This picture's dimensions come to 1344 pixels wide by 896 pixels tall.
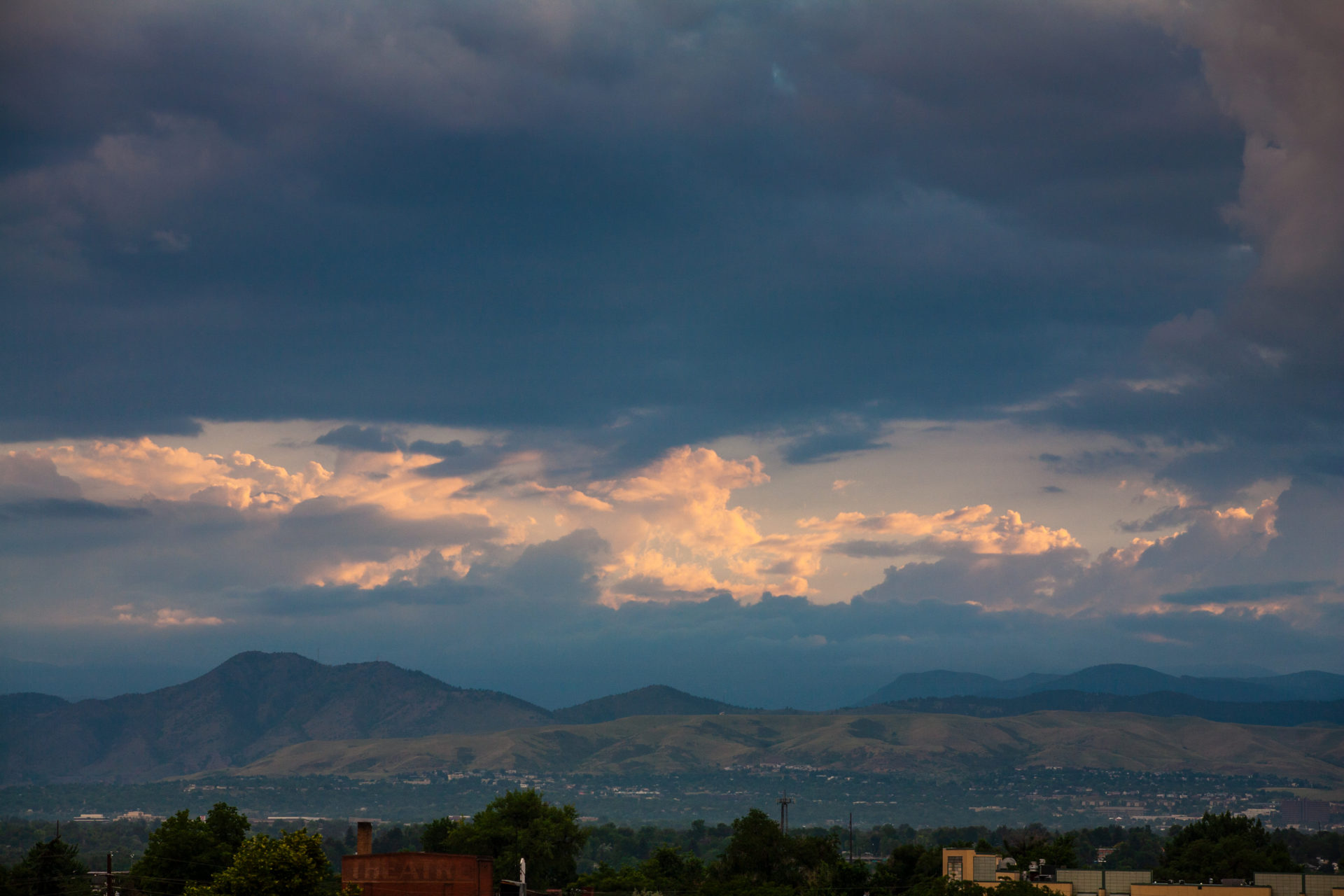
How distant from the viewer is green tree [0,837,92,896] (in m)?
135

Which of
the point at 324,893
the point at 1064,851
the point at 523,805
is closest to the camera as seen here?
the point at 324,893

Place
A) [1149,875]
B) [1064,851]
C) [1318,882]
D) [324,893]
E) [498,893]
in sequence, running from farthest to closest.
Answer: [1064,851]
[1149,875]
[1318,882]
[498,893]
[324,893]

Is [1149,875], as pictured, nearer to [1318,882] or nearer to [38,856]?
[1318,882]

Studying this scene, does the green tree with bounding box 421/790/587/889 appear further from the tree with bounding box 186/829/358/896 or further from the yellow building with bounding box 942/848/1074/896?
the tree with bounding box 186/829/358/896

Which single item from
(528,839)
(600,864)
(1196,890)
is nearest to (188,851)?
(528,839)

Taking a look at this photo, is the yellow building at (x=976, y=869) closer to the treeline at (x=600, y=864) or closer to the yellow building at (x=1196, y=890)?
the treeline at (x=600, y=864)

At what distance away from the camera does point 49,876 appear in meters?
155

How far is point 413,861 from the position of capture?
10106 centimetres

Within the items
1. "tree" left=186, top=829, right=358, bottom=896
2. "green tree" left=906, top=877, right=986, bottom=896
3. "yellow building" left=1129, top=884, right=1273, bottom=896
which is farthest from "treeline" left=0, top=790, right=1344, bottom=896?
"tree" left=186, top=829, right=358, bottom=896

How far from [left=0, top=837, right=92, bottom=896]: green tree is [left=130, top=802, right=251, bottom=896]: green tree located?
1156 cm

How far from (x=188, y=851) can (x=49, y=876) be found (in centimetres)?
3638

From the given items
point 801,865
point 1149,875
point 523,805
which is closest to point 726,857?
point 801,865

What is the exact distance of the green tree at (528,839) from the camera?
537ft

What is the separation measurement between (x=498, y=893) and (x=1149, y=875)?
2413 inches
